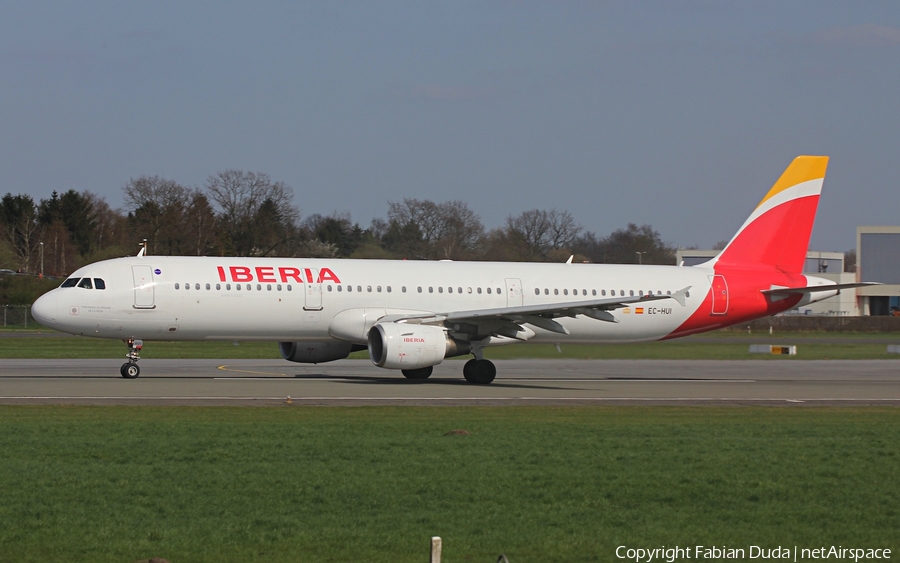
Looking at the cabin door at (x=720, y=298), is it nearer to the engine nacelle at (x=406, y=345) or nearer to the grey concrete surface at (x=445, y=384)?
the grey concrete surface at (x=445, y=384)

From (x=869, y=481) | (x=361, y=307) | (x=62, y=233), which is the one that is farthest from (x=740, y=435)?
(x=62, y=233)

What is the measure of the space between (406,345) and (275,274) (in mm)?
4428

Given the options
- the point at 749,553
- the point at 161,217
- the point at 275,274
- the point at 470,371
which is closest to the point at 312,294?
the point at 275,274

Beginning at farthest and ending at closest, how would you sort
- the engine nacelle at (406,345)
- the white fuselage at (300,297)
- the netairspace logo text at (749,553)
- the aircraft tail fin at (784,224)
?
the aircraft tail fin at (784,224)
the white fuselage at (300,297)
the engine nacelle at (406,345)
the netairspace logo text at (749,553)

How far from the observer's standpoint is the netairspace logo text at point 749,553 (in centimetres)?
853

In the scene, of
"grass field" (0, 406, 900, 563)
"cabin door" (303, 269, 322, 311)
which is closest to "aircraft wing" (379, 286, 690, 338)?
"cabin door" (303, 269, 322, 311)

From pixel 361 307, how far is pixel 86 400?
918 cm

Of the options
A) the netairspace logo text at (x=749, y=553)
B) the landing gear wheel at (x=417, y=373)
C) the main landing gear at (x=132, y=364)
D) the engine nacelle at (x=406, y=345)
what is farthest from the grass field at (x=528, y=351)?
the netairspace logo text at (x=749, y=553)

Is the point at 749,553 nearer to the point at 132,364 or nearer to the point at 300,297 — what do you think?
the point at 300,297

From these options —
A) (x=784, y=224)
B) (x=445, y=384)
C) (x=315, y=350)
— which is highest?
(x=784, y=224)

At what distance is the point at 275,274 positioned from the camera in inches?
1113

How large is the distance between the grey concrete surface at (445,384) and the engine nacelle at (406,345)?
2.22ft

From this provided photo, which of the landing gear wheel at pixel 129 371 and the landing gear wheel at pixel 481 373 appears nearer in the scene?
the landing gear wheel at pixel 129 371

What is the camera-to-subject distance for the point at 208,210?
8812cm
